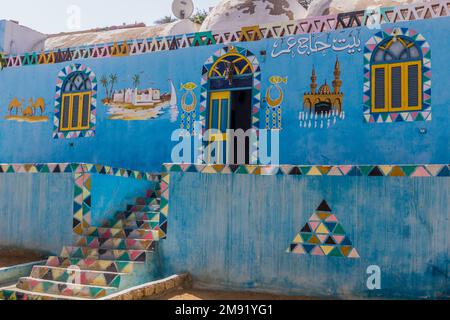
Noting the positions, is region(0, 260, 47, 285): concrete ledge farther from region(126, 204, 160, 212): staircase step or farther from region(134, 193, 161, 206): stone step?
region(134, 193, 161, 206): stone step

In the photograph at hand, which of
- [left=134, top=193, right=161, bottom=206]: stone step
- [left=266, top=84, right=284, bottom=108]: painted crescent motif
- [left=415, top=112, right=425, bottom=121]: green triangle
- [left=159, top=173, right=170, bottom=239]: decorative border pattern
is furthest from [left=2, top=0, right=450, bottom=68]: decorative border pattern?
[left=159, top=173, right=170, bottom=239]: decorative border pattern

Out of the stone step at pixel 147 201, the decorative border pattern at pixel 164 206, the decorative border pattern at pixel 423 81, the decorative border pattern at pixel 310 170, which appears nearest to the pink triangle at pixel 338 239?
the decorative border pattern at pixel 310 170

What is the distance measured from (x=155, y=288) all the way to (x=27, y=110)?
788cm

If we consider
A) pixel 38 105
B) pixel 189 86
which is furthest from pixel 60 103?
pixel 189 86

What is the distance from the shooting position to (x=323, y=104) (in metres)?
10.2

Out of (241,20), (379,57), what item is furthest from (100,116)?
(379,57)

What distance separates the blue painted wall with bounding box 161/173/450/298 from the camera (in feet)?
21.0

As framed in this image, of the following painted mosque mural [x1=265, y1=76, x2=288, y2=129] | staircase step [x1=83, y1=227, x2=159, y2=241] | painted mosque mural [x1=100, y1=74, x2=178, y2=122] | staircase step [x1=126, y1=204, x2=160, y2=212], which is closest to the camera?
staircase step [x1=83, y1=227, x2=159, y2=241]

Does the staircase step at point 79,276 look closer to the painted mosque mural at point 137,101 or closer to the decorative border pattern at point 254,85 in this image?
the decorative border pattern at point 254,85

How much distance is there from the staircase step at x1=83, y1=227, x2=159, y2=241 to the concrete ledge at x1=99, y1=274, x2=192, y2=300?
0.95 metres

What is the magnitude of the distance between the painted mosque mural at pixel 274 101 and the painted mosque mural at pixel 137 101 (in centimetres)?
202

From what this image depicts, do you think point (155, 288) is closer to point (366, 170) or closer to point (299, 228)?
point (299, 228)
